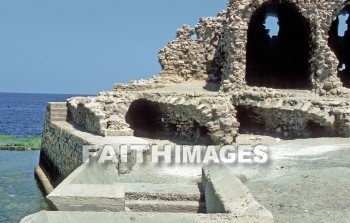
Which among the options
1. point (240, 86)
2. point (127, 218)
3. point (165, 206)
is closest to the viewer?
point (127, 218)

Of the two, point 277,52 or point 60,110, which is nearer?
point 60,110

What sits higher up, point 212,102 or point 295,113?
point 212,102

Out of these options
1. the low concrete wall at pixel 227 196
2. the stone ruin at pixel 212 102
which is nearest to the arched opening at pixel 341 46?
the stone ruin at pixel 212 102

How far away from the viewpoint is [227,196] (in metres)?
6.18

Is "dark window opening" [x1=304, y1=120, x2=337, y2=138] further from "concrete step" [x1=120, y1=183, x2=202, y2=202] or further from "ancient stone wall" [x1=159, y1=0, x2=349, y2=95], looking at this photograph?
"concrete step" [x1=120, y1=183, x2=202, y2=202]

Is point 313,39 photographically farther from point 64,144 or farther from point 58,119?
point 58,119

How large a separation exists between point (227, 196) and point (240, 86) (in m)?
12.0

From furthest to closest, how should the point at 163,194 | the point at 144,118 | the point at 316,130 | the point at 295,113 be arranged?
the point at 144,118, the point at 295,113, the point at 316,130, the point at 163,194

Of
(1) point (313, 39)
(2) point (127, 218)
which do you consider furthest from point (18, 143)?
(2) point (127, 218)

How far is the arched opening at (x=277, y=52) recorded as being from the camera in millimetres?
22297

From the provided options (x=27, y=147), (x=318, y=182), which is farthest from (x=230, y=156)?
(x=27, y=147)

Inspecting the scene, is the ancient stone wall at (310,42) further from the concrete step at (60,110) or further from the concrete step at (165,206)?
the concrete step at (165,206)

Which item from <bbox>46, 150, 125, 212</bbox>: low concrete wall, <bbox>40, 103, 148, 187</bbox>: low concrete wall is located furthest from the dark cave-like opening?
<bbox>46, 150, 125, 212</bbox>: low concrete wall

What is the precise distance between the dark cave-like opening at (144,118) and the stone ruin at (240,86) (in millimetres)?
39
